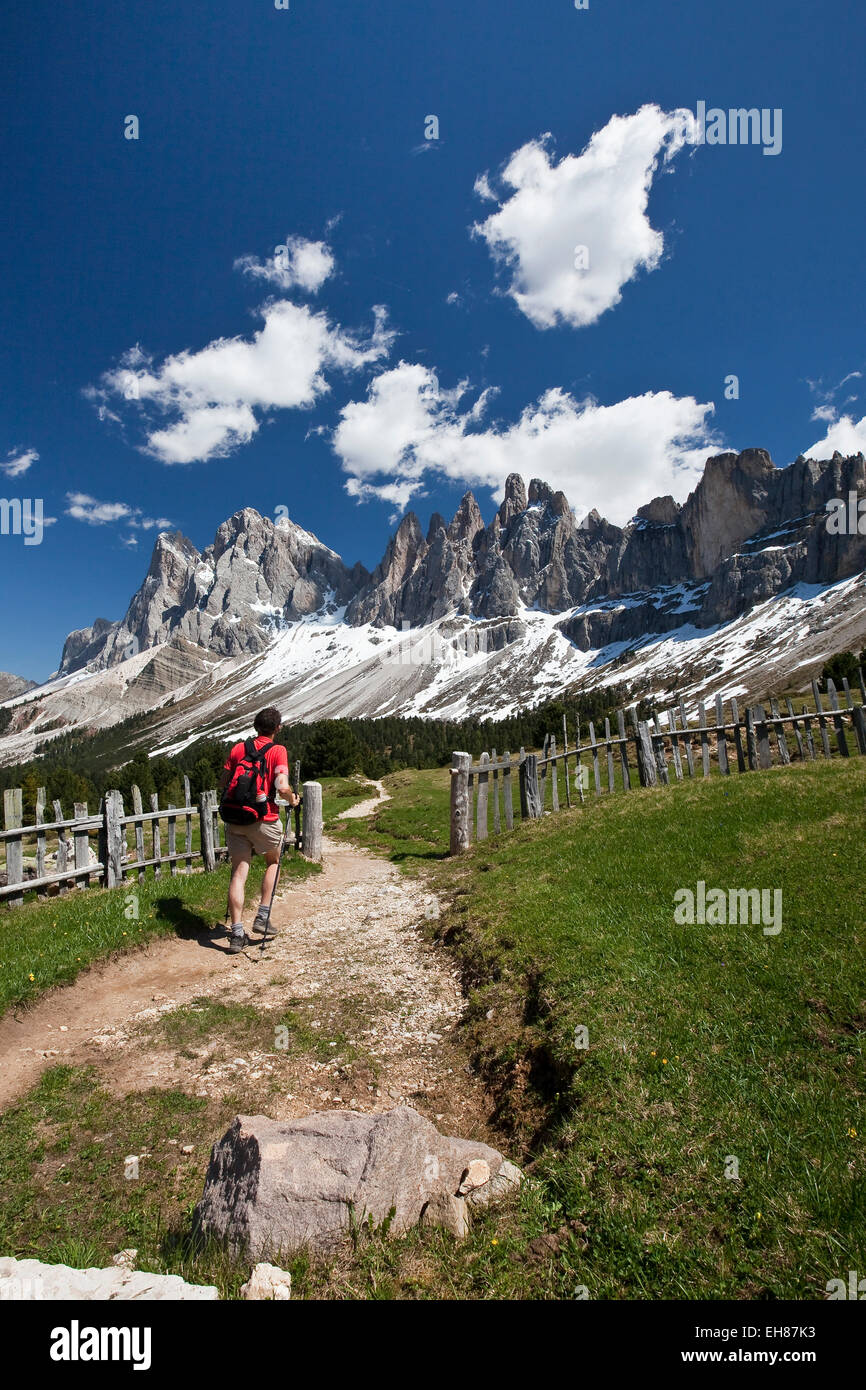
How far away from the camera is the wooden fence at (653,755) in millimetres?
16578

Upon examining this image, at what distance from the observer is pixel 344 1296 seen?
3180 mm

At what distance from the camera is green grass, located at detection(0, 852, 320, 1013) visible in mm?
7720

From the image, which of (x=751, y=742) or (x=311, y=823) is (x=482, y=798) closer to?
(x=311, y=823)

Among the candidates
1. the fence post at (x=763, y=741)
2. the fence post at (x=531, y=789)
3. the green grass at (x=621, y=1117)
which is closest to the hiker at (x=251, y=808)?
the green grass at (x=621, y=1117)

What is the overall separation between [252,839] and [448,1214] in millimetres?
6786

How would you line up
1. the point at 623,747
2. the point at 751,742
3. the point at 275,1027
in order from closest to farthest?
the point at 275,1027, the point at 623,747, the point at 751,742

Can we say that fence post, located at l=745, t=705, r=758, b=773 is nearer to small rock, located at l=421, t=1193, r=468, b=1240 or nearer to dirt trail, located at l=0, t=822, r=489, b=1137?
dirt trail, located at l=0, t=822, r=489, b=1137

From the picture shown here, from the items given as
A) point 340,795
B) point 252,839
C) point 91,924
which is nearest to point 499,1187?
point 252,839

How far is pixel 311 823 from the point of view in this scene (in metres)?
17.5

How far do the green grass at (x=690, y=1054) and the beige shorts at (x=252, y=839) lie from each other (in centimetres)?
342

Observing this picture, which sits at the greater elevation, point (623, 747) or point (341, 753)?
point (623, 747)

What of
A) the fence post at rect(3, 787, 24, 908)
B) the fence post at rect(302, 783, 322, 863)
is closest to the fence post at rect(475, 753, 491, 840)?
the fence post at rect(302, 783, 322, 863)

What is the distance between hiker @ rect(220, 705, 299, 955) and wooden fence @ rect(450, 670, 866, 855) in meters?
7.24
